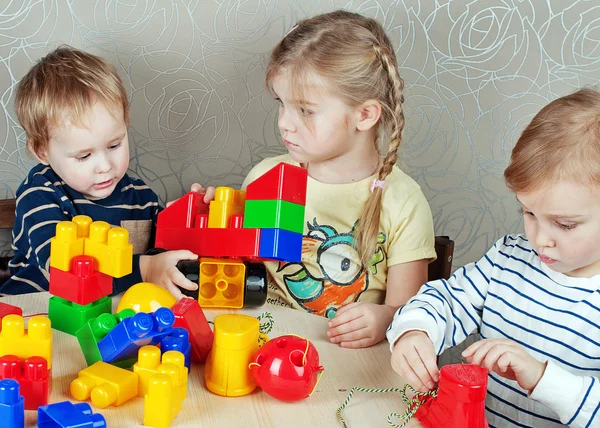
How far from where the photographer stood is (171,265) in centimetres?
105

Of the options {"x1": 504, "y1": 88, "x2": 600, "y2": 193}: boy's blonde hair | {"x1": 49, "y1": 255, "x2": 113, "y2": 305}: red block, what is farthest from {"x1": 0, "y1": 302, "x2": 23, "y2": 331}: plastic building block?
{"x1": 504, "y1": 88, "x2": 600, "y2": 193}: boy's blonde hair

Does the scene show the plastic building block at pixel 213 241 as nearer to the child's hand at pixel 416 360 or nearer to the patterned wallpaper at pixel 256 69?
the child's hand at pixel 416 360

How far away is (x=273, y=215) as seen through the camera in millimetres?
984

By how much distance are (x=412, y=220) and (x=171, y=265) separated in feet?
1.37

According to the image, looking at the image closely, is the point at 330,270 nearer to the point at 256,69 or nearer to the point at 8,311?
the point at 256,69

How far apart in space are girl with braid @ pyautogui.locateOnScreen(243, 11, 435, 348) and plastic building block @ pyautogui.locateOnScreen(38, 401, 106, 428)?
505 mm

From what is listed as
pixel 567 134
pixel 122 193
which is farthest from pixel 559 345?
pixel 122 193

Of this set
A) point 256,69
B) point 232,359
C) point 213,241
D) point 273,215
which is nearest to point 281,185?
point 273,215

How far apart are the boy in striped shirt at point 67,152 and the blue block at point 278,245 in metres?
0.16

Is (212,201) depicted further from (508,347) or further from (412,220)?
(508,347)

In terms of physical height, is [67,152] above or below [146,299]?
above

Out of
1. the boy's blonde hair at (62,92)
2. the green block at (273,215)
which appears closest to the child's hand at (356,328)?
the green block at (273,215)

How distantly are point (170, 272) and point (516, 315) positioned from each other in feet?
1.61

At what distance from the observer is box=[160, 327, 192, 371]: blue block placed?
2.66 ft
